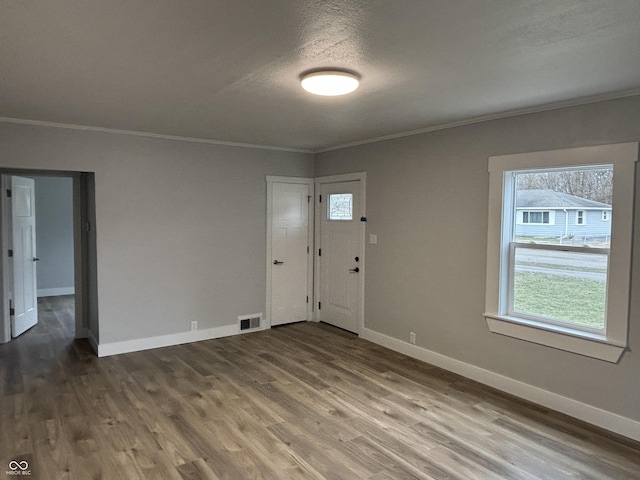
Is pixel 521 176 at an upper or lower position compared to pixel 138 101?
lower

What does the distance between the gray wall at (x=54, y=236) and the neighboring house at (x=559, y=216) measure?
823 centimetres

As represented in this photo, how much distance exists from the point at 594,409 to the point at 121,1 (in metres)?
4.00

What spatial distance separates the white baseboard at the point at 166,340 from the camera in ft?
15.6

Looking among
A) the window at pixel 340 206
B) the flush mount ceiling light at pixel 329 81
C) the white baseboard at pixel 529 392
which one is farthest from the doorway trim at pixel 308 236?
the flush mount ceiling light at pixel 329 81

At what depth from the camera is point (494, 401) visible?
3.66 m

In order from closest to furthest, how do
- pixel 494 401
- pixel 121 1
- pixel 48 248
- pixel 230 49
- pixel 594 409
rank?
pixel 121 1 < pixel 230 49 < pixel 594 409 < pixel 494 401 < pixel 48 248

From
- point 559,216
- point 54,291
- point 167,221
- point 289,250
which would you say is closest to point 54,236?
point 54,291

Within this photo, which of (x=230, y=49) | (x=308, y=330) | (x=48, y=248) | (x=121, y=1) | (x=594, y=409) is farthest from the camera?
(x=48, y=248)

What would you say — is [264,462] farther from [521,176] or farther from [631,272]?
[521,176]

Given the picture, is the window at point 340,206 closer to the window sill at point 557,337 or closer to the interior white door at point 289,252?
the interior white door at point 289,252

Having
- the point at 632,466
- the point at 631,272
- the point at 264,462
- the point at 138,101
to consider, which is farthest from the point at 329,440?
the point at 138,101

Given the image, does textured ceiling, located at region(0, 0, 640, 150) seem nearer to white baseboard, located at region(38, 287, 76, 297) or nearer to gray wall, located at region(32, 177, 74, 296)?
gray wall, located at region(32, 177, 74, 296)

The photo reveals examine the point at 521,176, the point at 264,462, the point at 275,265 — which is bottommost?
the point at 264,462

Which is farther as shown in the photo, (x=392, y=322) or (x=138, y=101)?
(x=392, y=322)
